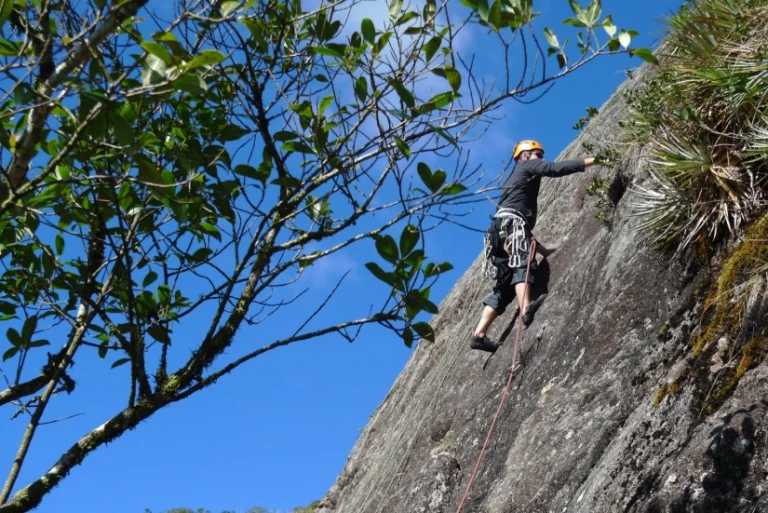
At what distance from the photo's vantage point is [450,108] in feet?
14.6

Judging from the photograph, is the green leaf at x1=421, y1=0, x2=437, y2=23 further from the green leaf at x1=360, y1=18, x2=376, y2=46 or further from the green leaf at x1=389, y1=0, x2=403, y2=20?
the green leaf at x1=360, y1=18, x2=376, y2=46

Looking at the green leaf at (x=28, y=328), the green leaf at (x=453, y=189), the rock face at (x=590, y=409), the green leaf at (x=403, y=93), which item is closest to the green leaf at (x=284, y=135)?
the green leaf at (x=403, y=93)

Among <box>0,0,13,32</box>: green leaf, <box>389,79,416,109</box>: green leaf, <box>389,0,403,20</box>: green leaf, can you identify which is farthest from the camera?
<box>389,0,403,20</box>: green leaf

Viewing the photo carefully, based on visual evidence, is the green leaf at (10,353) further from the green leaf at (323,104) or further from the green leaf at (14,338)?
the green leaf at (323,104)

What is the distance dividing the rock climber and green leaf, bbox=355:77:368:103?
5359mm

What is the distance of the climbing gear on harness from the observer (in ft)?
31.3

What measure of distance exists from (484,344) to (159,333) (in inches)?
228

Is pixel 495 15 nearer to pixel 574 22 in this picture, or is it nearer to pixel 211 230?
pixel 574 22

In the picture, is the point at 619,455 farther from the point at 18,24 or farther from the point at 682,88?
the point at 18,24

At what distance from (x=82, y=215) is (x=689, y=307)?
14.2 ft

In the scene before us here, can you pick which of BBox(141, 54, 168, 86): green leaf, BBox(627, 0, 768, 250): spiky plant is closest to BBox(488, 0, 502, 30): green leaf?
BBox(141, 54, 168, 86): green leaf

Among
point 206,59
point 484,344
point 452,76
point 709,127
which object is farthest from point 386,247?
point 484,344

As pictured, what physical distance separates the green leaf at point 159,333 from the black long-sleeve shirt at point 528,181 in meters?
5.78

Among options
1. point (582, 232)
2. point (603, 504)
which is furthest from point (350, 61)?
point (582, 232)
